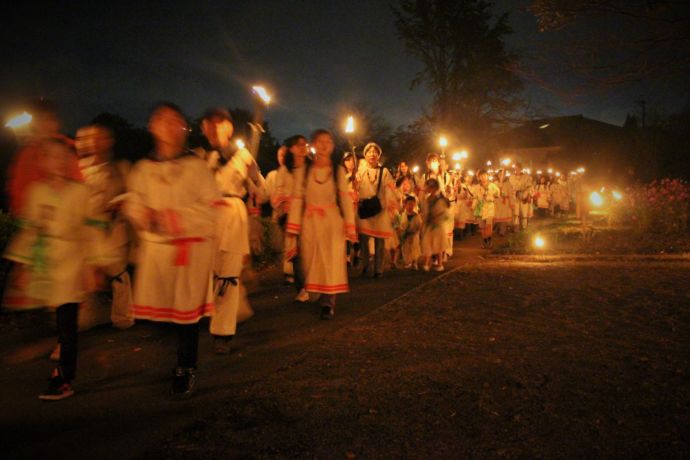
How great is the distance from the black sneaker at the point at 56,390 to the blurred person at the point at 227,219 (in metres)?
1.37

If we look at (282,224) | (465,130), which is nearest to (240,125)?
(465,130)

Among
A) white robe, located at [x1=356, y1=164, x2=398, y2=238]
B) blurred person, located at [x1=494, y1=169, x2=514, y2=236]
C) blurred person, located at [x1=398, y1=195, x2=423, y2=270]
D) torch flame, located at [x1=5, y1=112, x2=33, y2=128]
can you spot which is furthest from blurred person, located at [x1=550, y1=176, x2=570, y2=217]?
torch flame, located at [x1=5, y1=112, x2=33, y2=128]

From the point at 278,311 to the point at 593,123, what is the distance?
259 feet

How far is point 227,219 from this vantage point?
5.42m

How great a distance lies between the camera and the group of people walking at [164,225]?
4.01 meters

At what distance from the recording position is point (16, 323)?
21.5ft

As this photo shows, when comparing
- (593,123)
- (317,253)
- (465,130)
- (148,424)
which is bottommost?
(148,424)

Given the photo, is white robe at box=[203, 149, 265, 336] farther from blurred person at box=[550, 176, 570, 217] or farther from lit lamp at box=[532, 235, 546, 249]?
blurred person at box=[550, 176, 570, 217]

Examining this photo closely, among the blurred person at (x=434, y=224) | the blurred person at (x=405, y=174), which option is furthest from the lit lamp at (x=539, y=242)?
the blurred person at (x=434, y=224)

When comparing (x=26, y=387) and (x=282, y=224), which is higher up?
(x=282, y=224)

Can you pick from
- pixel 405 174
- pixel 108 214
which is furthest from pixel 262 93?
pixel 405 174

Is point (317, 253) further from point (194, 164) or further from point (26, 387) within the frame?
point (26, 387)

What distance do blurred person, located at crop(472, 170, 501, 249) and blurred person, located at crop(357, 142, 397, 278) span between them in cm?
627

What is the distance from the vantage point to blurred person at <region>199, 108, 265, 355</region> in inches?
206
